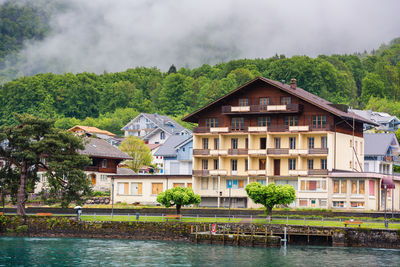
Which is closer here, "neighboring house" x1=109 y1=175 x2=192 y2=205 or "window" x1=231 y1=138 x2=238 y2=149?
"window" x1=231 y1=138 x2=238 y2=149

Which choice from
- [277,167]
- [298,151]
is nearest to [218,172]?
[277,167]

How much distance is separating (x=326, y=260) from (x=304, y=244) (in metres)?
11.1

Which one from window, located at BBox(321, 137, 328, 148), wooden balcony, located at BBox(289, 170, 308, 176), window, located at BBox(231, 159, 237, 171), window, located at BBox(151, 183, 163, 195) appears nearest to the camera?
wooden balcony, located at BBox(289, 170, 308, 176)

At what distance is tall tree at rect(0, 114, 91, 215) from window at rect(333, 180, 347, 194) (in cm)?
3117

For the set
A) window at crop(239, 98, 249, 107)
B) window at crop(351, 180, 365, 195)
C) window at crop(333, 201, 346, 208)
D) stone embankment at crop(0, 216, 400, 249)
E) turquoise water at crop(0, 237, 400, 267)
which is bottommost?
turquoise water at crop(0, 237, 400, 267)

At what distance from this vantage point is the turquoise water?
199ft

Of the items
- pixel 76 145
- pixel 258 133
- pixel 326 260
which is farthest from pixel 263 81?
pixel 326 260

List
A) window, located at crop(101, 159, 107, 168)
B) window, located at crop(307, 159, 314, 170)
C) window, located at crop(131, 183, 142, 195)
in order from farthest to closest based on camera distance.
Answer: window, located at crop(101, 159, 107, 168), window, located at crop(131, 183, 142, 195), window, located at crop(307, 159, 314, 170)

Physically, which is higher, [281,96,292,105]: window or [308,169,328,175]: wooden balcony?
[281,96,292,105]: window

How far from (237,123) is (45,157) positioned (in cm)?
2880

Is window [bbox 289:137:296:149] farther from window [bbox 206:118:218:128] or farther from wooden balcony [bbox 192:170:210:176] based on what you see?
wooden balcony [bbox 192:170:210:176]

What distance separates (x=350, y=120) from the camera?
327 feet

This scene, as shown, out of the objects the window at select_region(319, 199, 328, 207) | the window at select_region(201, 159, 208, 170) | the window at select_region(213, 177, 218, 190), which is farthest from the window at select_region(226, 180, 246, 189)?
the window at select_region(319, 199, 328, 207)

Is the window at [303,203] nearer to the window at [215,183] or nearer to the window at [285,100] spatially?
the window at [215,183]
